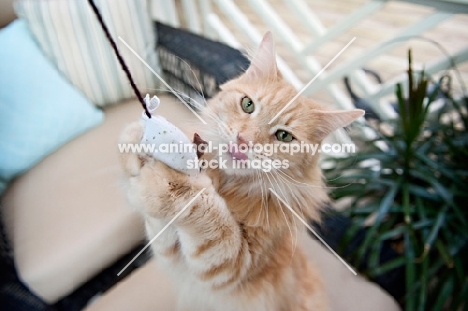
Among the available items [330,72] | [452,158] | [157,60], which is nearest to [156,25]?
[157,60]

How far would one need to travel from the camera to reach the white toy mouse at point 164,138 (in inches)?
17.5

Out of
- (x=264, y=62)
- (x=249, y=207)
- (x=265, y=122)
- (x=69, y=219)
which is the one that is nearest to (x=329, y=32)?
(x=264, y=62)

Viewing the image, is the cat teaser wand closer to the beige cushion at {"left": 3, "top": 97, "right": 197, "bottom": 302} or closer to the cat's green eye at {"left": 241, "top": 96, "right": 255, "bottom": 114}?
the cat's green eye at {"left": 241, "top": 96, "right": 255, "bottom": 114}

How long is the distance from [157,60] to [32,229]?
811 millimetres

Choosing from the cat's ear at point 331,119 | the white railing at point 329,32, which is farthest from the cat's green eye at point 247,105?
the white railing at point 329,32

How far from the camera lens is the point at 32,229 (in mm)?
1029

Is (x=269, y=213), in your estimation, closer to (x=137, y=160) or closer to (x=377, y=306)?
(x=137, y=160)

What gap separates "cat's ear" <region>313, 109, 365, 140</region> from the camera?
0.67 metres

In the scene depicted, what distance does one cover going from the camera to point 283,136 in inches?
27.7

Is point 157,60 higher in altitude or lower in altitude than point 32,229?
higher

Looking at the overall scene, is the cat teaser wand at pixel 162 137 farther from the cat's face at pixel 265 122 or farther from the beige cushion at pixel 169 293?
the beige cushion at pixel 169 293

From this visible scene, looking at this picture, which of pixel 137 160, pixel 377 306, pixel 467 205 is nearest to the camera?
pixel 137 160

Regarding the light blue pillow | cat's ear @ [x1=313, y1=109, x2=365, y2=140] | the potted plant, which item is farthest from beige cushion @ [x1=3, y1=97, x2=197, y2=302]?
the potted plant

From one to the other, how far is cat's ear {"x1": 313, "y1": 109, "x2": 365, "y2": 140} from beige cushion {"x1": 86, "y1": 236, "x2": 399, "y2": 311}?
53cm
